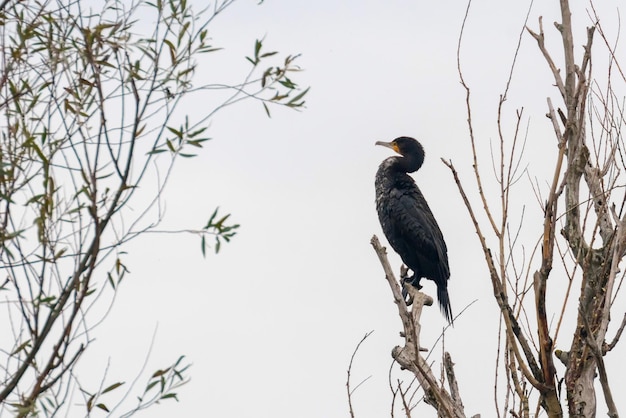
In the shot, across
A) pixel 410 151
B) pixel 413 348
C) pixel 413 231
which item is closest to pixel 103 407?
pixel 413 348

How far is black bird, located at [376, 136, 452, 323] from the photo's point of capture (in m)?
9.59

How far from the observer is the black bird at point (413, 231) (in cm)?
959

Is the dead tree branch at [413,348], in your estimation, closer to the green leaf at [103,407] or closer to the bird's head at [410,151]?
the green leaf at [103,407]

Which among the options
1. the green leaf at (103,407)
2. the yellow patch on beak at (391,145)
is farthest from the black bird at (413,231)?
the green leaf at (103,407)

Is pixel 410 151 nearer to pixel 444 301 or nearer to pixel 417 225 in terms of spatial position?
pixel 417 225

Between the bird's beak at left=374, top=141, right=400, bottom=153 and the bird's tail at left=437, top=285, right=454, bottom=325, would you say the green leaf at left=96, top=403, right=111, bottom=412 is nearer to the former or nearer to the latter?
the bird's tail at left=437, top=285, right=454, bottom=325

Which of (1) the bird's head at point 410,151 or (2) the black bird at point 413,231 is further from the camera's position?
(1) the bird's head at point 410,151

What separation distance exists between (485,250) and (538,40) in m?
1.16

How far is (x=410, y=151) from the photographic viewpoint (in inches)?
399

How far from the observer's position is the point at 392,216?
9602 millimetres

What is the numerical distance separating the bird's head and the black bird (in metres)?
0.21

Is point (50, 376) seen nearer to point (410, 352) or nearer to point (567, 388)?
point (567, 388)

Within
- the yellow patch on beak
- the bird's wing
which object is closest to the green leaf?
the bird's wing

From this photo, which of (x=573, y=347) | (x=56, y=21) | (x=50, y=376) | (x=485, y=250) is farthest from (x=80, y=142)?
(x=573, y=347)
